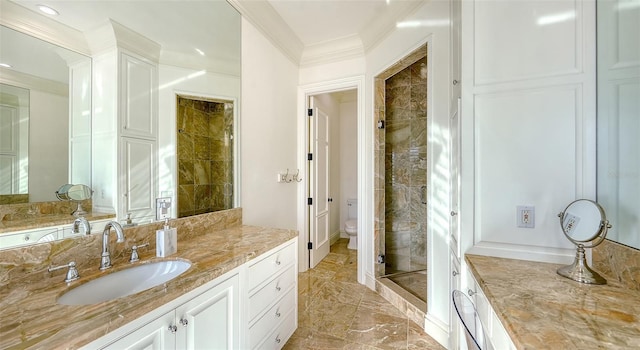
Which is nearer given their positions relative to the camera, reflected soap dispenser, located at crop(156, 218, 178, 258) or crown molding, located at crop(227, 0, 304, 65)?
reflected soap dispenser, located at crop(156, 218, 178, 258)

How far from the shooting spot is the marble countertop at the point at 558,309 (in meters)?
0.65

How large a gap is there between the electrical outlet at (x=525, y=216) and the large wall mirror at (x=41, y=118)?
2.17m

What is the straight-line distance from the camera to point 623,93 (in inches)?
41.0

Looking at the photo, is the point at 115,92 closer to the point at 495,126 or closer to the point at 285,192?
the point at 285,192

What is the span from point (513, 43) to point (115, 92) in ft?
6.85

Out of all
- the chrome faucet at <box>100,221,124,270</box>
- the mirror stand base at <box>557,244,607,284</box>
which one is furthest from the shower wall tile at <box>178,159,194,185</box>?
the mirror stand base at <box>557,244,607,284</box>

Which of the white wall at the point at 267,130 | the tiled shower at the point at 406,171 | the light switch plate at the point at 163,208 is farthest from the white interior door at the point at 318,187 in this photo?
the light switch plate at the point at 163,208

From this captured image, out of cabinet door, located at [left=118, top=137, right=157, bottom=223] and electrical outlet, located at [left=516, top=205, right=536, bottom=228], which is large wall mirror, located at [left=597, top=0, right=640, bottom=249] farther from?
cabinet door, located at [left=118, top=137, right=157, bottom=223]

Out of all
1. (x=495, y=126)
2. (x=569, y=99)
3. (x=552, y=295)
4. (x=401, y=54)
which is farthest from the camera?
(x=401, y=54)

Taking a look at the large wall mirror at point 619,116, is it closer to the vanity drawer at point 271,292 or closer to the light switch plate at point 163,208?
the vanity drawer at point 271,292

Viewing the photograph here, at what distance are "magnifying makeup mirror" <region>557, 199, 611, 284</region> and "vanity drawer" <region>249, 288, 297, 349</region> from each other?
152 centimetres

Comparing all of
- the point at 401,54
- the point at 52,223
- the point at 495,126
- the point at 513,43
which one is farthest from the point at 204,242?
the point at 401,54

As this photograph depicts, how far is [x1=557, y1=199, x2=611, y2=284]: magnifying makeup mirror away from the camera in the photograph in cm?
97

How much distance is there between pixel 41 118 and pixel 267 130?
5.29 feet
